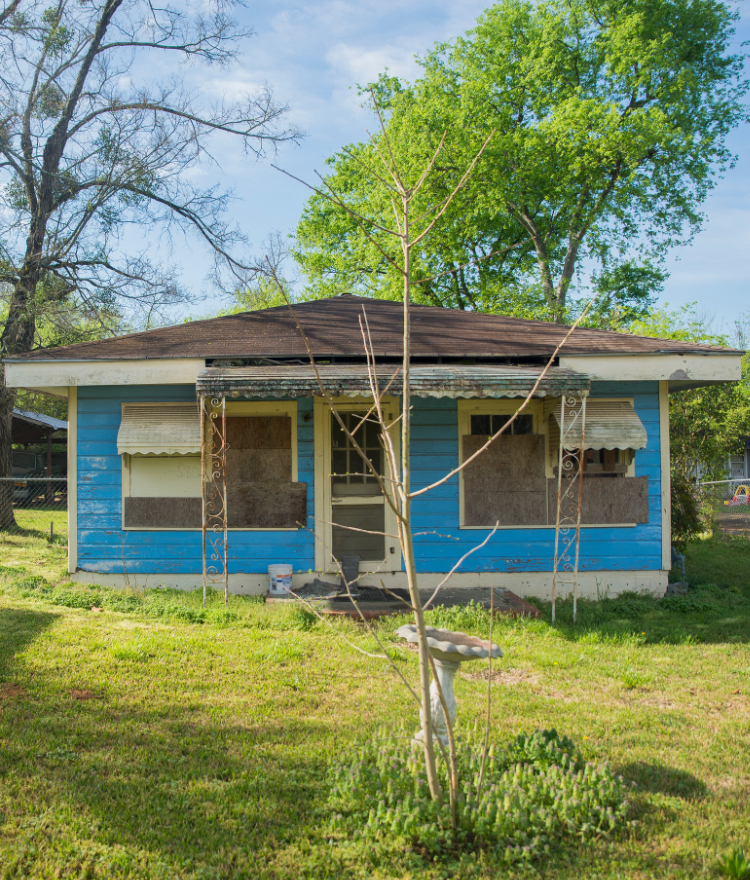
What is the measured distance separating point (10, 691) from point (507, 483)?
573 cm

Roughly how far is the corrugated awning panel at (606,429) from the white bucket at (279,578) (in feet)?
11.7

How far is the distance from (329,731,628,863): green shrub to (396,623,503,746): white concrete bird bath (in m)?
0.19

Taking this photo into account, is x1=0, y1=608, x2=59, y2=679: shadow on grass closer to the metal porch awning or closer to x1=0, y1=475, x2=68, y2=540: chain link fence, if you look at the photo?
the metal porch awning

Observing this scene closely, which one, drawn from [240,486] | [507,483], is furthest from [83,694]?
[507,483]

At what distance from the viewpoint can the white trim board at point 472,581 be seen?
27.6 ft

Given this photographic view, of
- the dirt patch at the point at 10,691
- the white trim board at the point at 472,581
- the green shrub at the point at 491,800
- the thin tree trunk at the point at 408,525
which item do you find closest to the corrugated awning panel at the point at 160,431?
the white trim board at the point at 472,581

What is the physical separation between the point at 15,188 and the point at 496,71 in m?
16.9

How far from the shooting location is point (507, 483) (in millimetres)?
8516

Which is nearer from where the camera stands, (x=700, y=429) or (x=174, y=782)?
(x=174, y=782)

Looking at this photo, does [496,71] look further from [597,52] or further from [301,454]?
[301,454]

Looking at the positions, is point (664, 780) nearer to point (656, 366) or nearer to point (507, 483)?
point (507, 483)

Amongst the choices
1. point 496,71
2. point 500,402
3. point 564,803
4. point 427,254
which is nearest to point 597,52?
point 496,71

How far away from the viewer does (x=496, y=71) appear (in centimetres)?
2470

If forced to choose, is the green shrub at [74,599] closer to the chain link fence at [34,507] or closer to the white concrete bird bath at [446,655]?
the chain link fence at [34,507]
